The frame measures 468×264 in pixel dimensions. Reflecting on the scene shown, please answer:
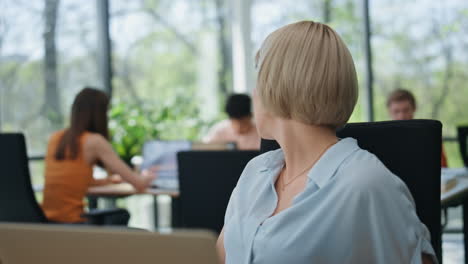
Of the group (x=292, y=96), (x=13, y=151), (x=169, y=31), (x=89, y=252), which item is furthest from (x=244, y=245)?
(x=169, y=31)

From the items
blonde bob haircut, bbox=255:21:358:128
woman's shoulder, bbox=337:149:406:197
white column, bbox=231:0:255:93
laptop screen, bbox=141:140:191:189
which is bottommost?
laptop screen, bbox=141:140:191:189

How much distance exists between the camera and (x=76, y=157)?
359 centimetres

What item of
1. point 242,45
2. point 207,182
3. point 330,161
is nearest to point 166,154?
point 207,182

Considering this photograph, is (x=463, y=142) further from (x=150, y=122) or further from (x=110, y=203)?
(x=110, y=203)

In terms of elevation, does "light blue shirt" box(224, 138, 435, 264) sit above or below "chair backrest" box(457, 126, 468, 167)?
above

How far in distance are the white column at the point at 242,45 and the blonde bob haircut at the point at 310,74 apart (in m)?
5.07

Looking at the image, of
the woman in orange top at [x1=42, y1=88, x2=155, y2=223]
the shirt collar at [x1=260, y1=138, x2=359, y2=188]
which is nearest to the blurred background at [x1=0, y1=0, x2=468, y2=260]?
the woman in orange top at [x1=42, y1=88, x2=155, y2=223]

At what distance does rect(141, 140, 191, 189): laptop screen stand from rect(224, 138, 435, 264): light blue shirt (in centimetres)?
288

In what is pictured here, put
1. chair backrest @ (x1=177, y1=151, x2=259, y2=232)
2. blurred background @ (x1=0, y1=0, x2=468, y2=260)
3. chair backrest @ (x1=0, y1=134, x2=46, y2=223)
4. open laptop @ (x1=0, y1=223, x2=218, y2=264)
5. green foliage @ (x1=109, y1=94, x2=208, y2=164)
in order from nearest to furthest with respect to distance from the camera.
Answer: open laptop @ (x1=0, y1=223, x2=218, y2=264)
chair backrest @ (x1=177, y1=151, x2=259, y2=232)
chair backrest @ (x1=0, y1=134, x2=46, y2=223)
green foliage @ (x1=109, y1=94, x2=208, y2=164)
blurred background @ (x1=0, y1=0, x2=468, y2=260)

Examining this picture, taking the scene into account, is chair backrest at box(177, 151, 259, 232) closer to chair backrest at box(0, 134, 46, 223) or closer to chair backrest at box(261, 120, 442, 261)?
chair backrest at box(0, 134, 46, 223)

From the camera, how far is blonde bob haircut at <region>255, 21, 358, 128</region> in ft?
3.93

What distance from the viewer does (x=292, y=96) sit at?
1234mm

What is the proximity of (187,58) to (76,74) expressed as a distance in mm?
1135

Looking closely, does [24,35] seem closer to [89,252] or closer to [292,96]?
[292,96]
